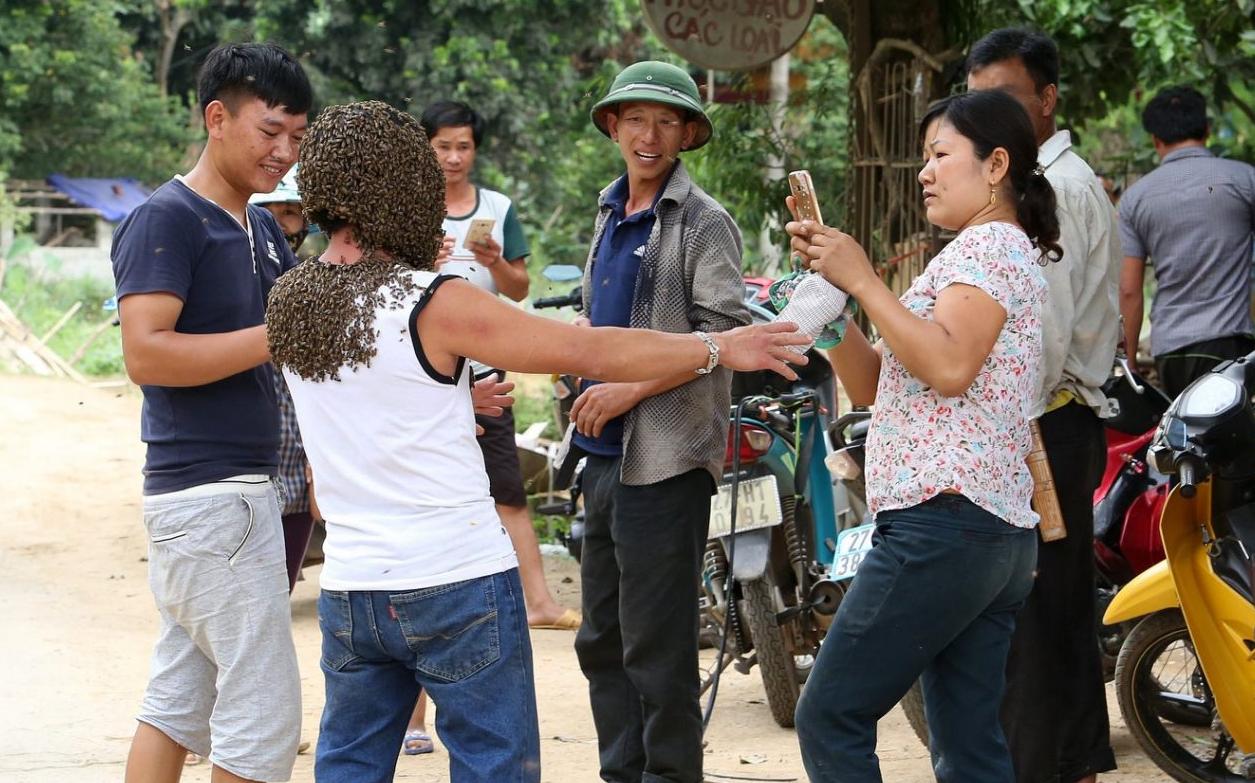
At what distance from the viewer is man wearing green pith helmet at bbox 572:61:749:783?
4125 millimetres

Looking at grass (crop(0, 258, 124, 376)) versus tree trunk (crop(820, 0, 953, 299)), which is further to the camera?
grass (crop(0, 258, 124, 376))

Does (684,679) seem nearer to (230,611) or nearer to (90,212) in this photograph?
(230,611)

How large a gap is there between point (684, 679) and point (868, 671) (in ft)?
3.73

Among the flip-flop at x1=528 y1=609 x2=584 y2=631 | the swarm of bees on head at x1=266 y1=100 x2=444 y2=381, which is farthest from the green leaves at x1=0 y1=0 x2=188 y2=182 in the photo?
the swarm of bees on head at x1=266 y1=100 x2=444 y2=381

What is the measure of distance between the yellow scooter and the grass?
48.3ft

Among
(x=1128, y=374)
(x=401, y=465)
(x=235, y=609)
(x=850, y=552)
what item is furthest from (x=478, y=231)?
(x=401, y=465)

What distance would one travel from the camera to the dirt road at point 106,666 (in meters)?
5.07

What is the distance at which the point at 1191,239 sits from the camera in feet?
22.5

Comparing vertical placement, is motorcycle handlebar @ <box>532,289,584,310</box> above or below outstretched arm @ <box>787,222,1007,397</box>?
below

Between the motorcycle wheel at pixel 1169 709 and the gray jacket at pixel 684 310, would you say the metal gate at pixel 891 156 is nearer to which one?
the motorcycle wheel at pixel 1169 709

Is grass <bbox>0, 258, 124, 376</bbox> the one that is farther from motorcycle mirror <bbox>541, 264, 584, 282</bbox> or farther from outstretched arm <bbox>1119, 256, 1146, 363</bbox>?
motorcycle mirror <bbox>541, 264, 584, 282</bbox>

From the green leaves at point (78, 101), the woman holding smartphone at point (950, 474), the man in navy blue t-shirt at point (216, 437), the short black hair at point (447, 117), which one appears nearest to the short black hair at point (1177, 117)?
the short black hair at point (447, 117)

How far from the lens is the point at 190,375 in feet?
11.1

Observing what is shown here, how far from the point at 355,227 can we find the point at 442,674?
2.89 feet
